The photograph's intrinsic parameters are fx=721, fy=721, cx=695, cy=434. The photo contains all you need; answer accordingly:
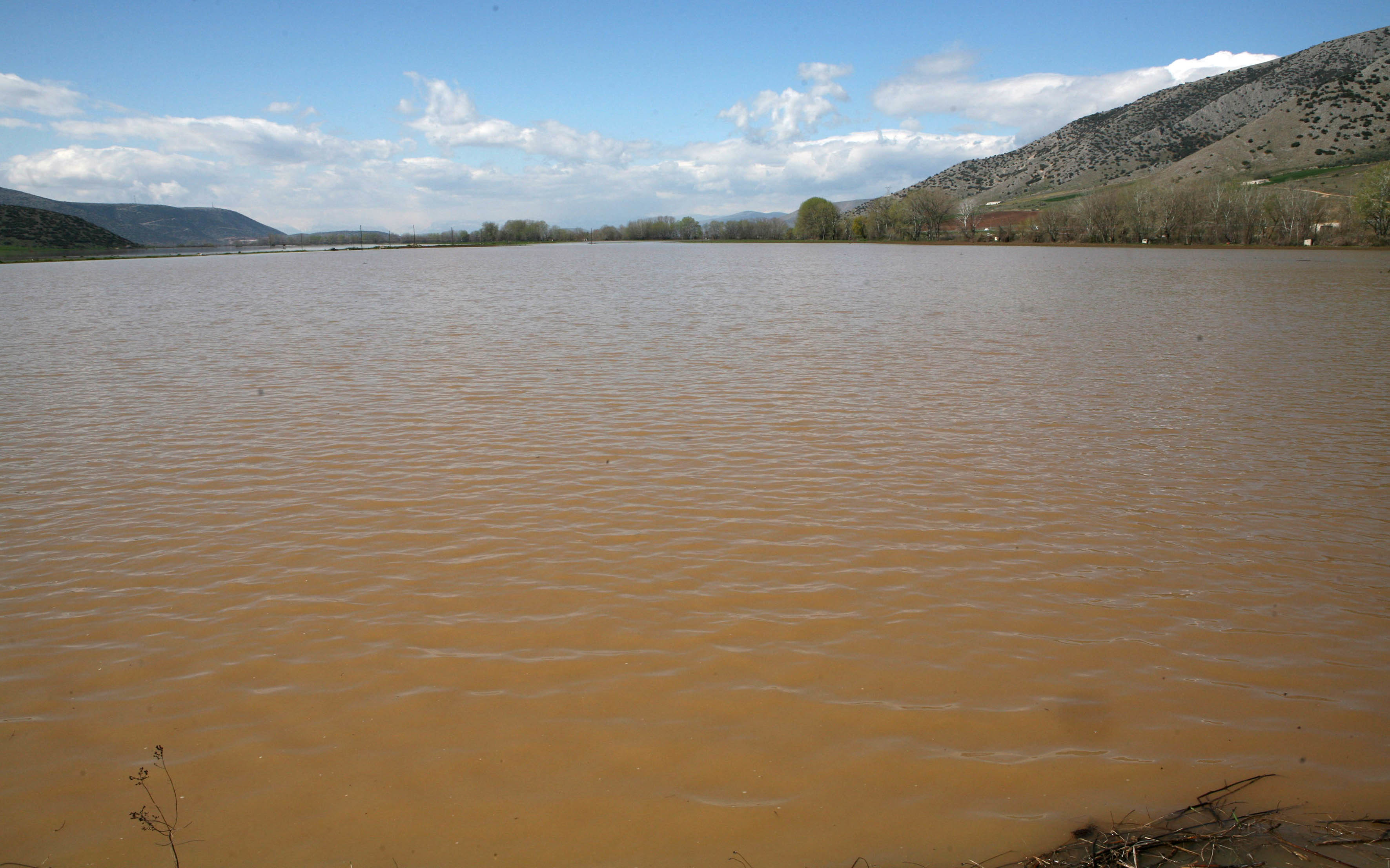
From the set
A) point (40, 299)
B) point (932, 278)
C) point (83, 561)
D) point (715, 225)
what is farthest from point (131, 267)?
point (715, 225)

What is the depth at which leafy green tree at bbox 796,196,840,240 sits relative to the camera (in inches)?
5241

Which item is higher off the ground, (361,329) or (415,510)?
(361,329)

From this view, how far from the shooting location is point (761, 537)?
6.14 metres

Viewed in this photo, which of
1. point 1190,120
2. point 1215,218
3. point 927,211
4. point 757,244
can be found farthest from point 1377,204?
point 1190,120

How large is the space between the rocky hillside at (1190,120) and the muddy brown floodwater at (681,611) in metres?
134

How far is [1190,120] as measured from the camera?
5536 inches

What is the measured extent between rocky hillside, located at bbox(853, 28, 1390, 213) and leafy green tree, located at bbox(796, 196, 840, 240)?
5049 cm

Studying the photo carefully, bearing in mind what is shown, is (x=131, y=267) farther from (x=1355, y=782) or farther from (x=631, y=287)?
(x=1355, y=782)

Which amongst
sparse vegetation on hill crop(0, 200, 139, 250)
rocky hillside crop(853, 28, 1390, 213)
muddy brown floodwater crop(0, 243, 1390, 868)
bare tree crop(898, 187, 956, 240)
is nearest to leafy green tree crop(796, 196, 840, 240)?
bare tree crop(898, 187, 956, 240)

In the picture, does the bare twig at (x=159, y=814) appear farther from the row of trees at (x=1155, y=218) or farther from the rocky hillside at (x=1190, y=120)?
the rocky hillside at (x=1190, y=120)

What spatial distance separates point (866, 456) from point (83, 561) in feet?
24.0

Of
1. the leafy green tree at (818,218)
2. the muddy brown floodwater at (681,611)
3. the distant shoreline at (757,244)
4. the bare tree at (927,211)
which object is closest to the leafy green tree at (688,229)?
the distant shoreline at (757,244)

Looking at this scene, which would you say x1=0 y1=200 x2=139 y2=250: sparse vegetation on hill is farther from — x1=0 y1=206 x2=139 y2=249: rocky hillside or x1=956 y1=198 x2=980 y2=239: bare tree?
x1=956 y1=198 x2=980 y2=239: bare tree

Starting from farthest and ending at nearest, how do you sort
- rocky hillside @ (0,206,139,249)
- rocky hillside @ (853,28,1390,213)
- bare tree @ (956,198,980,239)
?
rocky hillside @ (853,28,1390,213) < bare tree @ (956,198,980,239) < rocky hillside @ (0,206,139,249)
